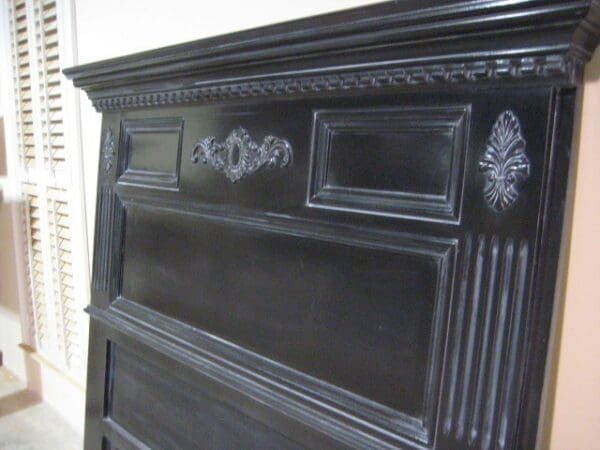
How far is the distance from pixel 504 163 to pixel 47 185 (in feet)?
5.54

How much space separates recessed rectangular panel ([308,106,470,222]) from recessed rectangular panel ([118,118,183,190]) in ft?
1.30

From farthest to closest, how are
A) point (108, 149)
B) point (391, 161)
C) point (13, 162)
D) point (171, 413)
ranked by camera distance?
point (13, 162), point (108, 149), point (171, 413), point (391, 161)

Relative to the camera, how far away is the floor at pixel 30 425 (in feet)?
5.36

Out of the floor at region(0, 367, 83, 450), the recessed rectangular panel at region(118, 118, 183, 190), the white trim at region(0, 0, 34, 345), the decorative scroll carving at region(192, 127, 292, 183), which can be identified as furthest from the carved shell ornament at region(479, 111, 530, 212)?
the white trim at region(0, 0, 34, 345)

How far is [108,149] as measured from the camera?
1.18 meters

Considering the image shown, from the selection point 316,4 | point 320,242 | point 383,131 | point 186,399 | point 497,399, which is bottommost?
point 186,399

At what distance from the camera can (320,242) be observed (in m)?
0.74

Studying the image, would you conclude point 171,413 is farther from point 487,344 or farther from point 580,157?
point 580,157

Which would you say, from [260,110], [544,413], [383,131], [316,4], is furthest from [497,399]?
[316,4]

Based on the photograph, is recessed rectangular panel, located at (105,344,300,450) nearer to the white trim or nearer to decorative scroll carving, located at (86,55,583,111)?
decorative scroll carving, located at (86,55,583,111)

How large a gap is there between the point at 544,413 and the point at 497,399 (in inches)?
4.7

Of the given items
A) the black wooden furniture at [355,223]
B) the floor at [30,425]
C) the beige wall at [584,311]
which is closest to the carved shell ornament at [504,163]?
the black wooden furniture at [355,223]

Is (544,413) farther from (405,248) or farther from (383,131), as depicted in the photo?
(383,131)

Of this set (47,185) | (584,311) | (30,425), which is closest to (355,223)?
(584,311)
